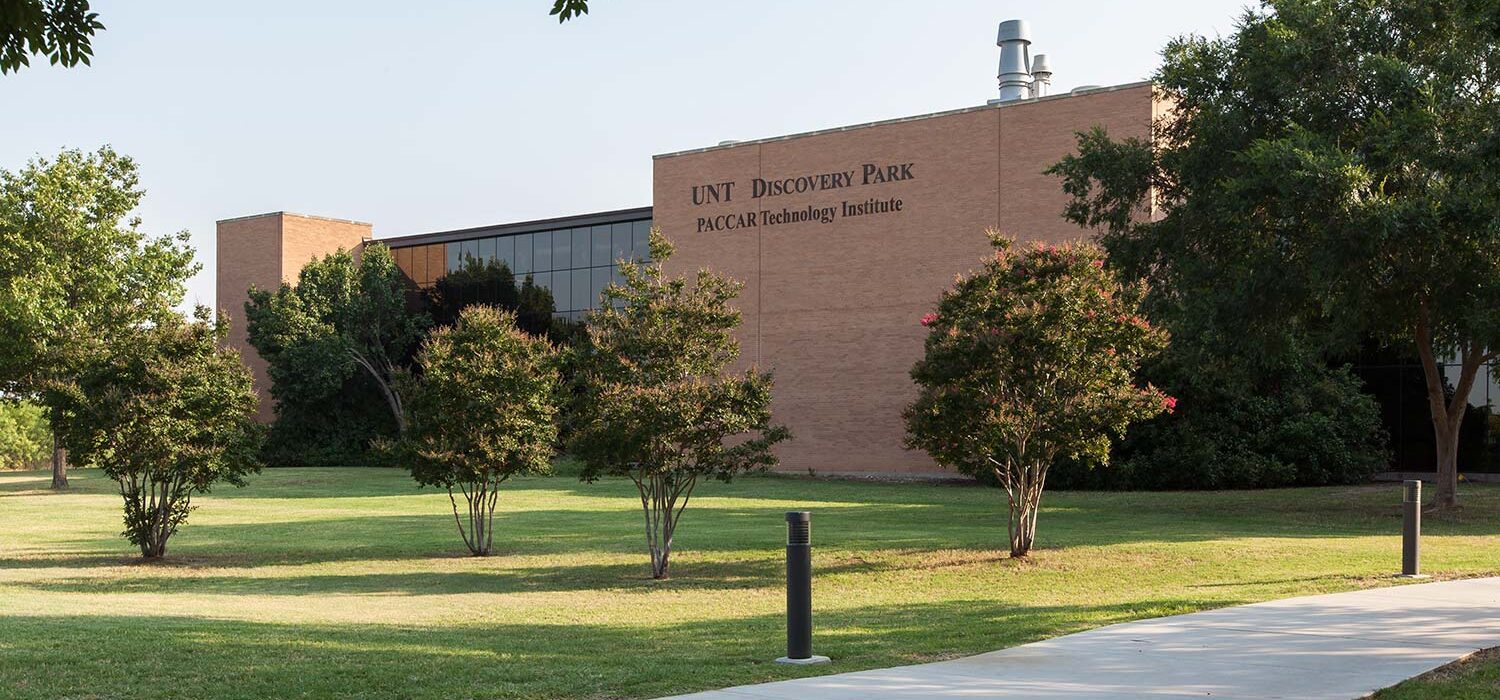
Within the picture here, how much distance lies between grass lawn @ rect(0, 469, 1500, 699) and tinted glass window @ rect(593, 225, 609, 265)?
24.0 m

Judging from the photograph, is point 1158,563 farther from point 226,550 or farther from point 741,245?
point 741,245

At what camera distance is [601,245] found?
57.4 m

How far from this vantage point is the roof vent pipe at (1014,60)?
1933 inches

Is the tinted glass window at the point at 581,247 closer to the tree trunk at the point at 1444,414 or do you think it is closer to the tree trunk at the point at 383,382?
the tree trunk at the point at 383,382

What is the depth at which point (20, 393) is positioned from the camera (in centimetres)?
4203

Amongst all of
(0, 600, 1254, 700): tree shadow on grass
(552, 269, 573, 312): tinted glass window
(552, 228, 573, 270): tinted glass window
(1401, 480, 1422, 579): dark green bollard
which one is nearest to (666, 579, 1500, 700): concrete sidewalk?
(0, 600, 1254, 700): tree shadow on grass

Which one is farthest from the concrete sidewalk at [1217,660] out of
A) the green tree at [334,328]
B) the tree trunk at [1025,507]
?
the green tree at [334,328]

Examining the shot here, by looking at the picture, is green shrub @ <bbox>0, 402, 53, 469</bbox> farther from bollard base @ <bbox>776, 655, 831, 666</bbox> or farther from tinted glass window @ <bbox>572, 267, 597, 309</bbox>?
bollard base @ <bbox>776, 655, 831, 666</bbox>

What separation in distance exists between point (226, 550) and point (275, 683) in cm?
1449

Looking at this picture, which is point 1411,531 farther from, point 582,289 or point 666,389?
point 582,289

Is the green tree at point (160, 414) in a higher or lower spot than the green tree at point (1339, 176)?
lower

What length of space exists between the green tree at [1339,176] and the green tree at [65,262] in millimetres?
24530

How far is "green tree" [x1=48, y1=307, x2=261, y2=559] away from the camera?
20.3m

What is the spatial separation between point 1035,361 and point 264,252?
5154 centimetres
